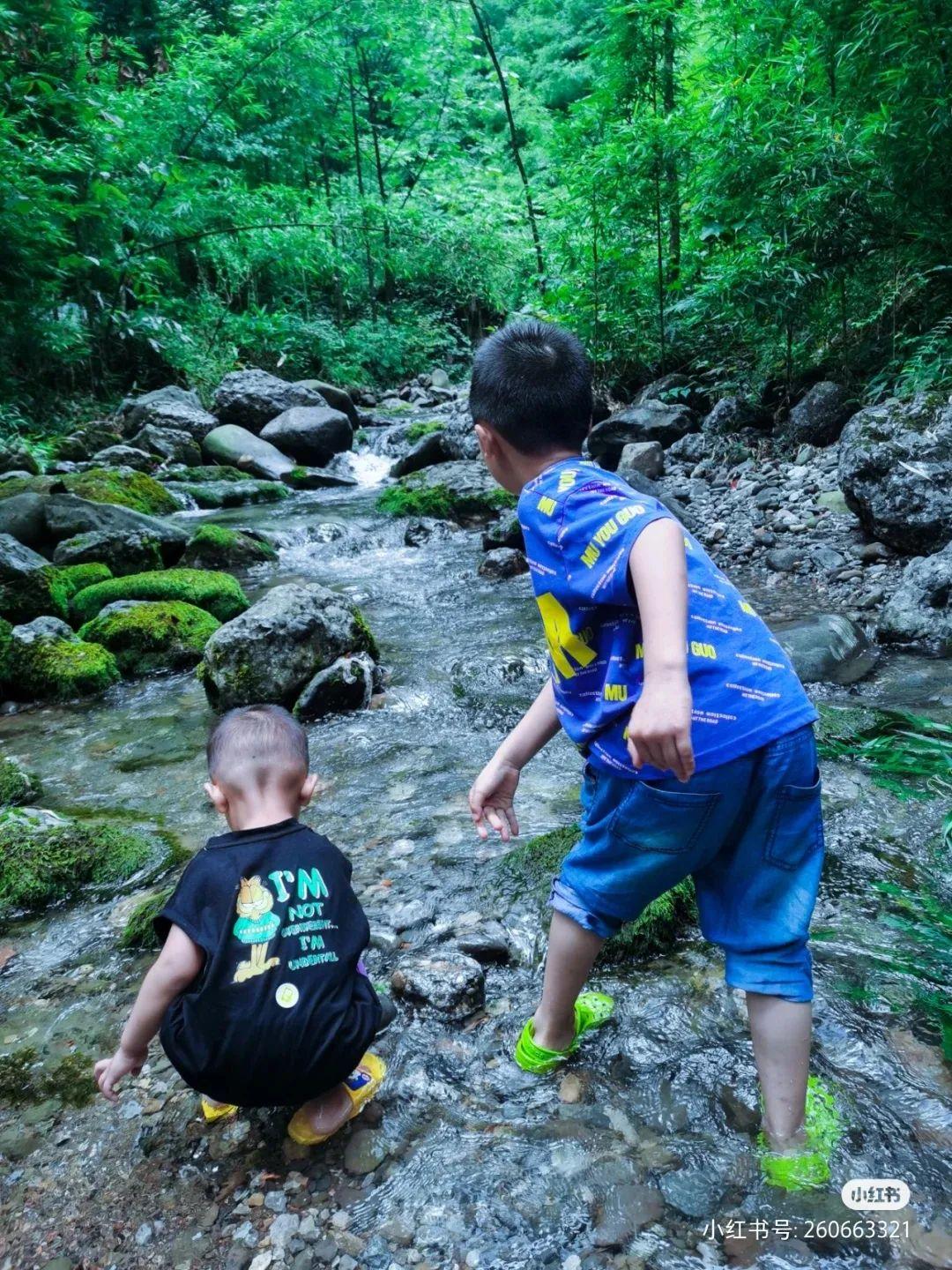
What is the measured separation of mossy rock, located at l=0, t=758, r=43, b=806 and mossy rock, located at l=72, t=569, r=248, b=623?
102 inches

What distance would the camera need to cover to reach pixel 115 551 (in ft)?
23.5

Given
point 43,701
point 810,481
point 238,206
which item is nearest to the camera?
point 43,701

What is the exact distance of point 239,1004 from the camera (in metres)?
1.59

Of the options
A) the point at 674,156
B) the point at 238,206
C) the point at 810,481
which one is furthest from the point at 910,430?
the point at 238,206

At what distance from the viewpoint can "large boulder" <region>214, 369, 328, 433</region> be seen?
1374cm

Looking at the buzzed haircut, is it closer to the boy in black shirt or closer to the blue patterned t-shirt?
the boy in black shirt

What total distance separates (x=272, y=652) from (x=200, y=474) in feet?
26.2

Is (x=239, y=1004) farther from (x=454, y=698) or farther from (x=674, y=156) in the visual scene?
(x=674, y=156)

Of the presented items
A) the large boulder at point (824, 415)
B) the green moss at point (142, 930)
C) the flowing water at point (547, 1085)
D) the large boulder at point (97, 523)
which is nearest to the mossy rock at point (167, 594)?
the large boulder at point (97, 523)

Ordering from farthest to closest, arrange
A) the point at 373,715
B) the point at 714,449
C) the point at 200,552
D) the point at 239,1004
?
the point at 714,449 < the point at 200,552 < the point at 373,715 < the point at 239,1004

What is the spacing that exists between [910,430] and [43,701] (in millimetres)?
6123

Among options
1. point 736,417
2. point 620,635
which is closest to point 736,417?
point 736,417

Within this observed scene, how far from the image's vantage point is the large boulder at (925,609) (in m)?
4.38

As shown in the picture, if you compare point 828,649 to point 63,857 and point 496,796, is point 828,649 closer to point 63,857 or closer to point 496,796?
point 496,796
